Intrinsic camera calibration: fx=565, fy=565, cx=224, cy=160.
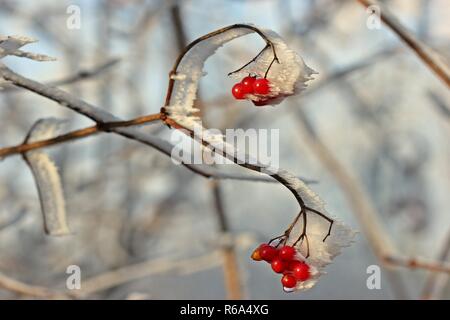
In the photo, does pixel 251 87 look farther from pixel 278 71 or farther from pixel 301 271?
pixel 301 271

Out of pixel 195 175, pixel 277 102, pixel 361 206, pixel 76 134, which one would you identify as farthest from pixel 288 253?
pixel 195 175

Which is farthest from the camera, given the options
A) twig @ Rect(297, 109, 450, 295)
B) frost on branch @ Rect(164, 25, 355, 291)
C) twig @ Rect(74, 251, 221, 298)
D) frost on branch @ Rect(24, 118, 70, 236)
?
twig @ Rect(74, 251, 221, 298)

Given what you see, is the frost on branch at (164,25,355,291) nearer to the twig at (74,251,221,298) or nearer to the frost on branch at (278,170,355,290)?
the frost on branch at (278,170,355,290)

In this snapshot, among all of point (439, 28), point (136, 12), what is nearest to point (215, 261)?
point (136, 12)

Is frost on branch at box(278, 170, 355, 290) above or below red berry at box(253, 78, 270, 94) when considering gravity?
below

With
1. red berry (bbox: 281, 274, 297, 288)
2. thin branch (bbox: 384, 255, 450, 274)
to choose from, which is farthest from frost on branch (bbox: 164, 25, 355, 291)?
thin branch (bbox: 384, 255, 450, 274)

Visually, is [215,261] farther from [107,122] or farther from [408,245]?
[408,245]

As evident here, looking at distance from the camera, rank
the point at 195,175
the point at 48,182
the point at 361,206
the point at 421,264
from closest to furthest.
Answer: the point at 48,182
the point at 421,264
the point at 361,206
the point at 195,175
